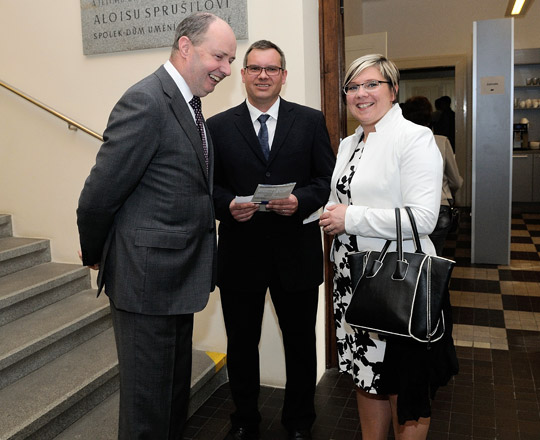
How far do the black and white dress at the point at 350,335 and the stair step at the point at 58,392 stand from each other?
1318 millimetres

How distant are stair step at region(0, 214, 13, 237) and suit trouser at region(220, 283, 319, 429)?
1955mm

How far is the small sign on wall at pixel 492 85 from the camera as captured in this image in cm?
595

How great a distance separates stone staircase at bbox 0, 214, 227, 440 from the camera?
2.61m

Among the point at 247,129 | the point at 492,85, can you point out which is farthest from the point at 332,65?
the point at 492,85

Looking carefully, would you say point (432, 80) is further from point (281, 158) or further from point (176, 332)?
point (176, 332)

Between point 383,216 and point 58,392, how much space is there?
1762 mm

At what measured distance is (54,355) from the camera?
10.1 ft

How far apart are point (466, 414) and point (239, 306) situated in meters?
1.36

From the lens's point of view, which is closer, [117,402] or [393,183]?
[393,183]

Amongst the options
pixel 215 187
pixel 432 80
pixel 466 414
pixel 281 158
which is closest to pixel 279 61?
pixel 281 158

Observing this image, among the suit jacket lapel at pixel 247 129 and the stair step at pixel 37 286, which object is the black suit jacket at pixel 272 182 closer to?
the suit jacket lapel at pixel 247 129

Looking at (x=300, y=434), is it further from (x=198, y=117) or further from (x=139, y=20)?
(x=139, y=20)

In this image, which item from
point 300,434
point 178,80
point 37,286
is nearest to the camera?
point 178,80

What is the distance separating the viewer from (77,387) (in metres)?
2.75
